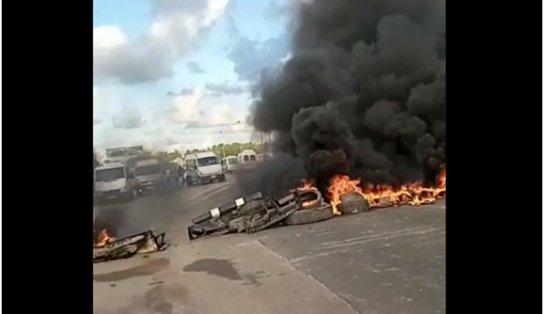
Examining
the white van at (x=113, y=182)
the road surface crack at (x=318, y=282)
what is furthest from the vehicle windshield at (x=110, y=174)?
the road surface crack at (x=318, y=282)

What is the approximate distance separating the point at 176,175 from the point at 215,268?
0.21m

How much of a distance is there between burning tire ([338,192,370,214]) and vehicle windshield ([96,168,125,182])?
48 cm

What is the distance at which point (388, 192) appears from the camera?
134 centimetres

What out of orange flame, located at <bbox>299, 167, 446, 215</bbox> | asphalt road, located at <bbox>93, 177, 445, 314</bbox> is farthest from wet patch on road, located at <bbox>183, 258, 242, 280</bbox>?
orange flame, located at <bbox>299, 167, 446, 215</bbox>

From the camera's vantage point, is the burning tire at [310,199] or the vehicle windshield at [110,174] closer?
the vehicle windshield at [110,174]

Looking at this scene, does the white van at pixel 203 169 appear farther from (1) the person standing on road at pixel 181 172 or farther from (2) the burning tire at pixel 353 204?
(2) the burning tire at pixel 353 204

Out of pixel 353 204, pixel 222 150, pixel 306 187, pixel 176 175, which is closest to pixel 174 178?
pixel 176 175

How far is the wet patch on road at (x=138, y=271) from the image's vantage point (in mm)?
1227

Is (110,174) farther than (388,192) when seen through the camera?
No

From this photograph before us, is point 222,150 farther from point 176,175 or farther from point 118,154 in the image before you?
point 118,154

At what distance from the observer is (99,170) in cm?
121

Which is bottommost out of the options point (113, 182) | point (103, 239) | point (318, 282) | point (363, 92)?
point (318, 282)

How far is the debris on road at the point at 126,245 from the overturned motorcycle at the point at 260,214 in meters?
0.07
